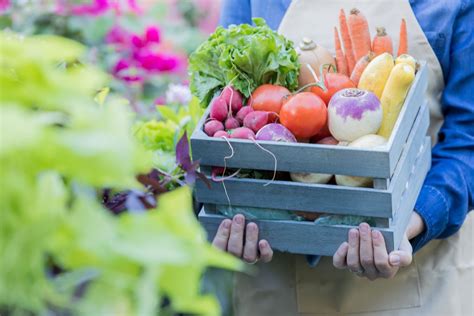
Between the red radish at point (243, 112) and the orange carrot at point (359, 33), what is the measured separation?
0.24m

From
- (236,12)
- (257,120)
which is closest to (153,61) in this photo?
(236,12)

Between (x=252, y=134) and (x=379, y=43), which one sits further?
(x=379, y=43)

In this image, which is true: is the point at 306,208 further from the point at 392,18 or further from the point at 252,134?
the point at 392,18

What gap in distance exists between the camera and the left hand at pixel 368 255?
4.07ft

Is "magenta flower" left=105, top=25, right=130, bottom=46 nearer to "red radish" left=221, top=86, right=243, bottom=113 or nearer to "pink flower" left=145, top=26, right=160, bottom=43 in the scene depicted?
"pink flower" left=145, top=26, right=160, bottom=43

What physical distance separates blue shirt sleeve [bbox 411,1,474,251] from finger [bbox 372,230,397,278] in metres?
0.20

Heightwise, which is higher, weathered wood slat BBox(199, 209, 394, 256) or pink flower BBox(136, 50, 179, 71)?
weathered wood slat BBox(199, 209, 394, 256)

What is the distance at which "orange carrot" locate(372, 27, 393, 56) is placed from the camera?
1.39 m

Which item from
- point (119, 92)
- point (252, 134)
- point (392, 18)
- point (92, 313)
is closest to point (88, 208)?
point (92, 313)

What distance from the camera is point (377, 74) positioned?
4.26 ft

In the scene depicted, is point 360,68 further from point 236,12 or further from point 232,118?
point 236,12

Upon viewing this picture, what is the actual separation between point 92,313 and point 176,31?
2869 mm

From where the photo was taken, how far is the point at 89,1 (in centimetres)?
274

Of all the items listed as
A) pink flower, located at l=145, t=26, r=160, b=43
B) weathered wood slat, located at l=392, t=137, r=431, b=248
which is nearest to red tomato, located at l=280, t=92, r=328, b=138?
weathered wood slat, located at l=392, t=137, r=431, b=248
